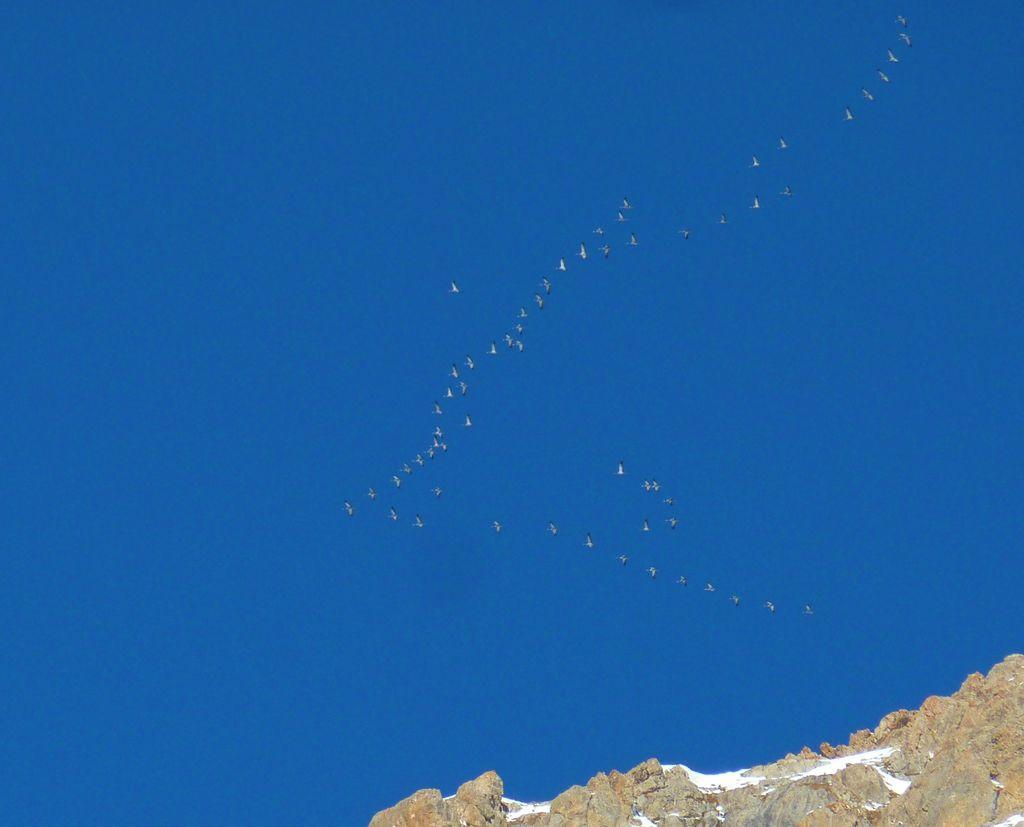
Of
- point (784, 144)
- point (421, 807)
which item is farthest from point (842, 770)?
point (784, 144)

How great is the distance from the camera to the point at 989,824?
181250mm

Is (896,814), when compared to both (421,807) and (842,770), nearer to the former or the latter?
(842,770)

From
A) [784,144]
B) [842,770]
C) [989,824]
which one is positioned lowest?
[989,824]

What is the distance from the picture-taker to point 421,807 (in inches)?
7869

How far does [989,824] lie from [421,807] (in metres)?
47.4

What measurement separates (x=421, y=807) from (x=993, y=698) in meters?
48.0

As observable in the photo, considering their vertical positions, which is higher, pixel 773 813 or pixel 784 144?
pixel 784 144

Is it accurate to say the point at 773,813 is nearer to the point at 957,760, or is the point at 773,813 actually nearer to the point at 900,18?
the point at 957,760

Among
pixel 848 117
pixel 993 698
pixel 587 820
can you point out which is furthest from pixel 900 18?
pixel 587 820

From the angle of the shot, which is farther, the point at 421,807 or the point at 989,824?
the point at 421,807

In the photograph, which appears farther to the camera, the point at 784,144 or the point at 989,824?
the point at 784,144

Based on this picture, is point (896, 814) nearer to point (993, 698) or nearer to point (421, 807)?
point (993, 698)

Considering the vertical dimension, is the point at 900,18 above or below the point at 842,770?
above

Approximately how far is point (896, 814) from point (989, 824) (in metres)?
8.52
